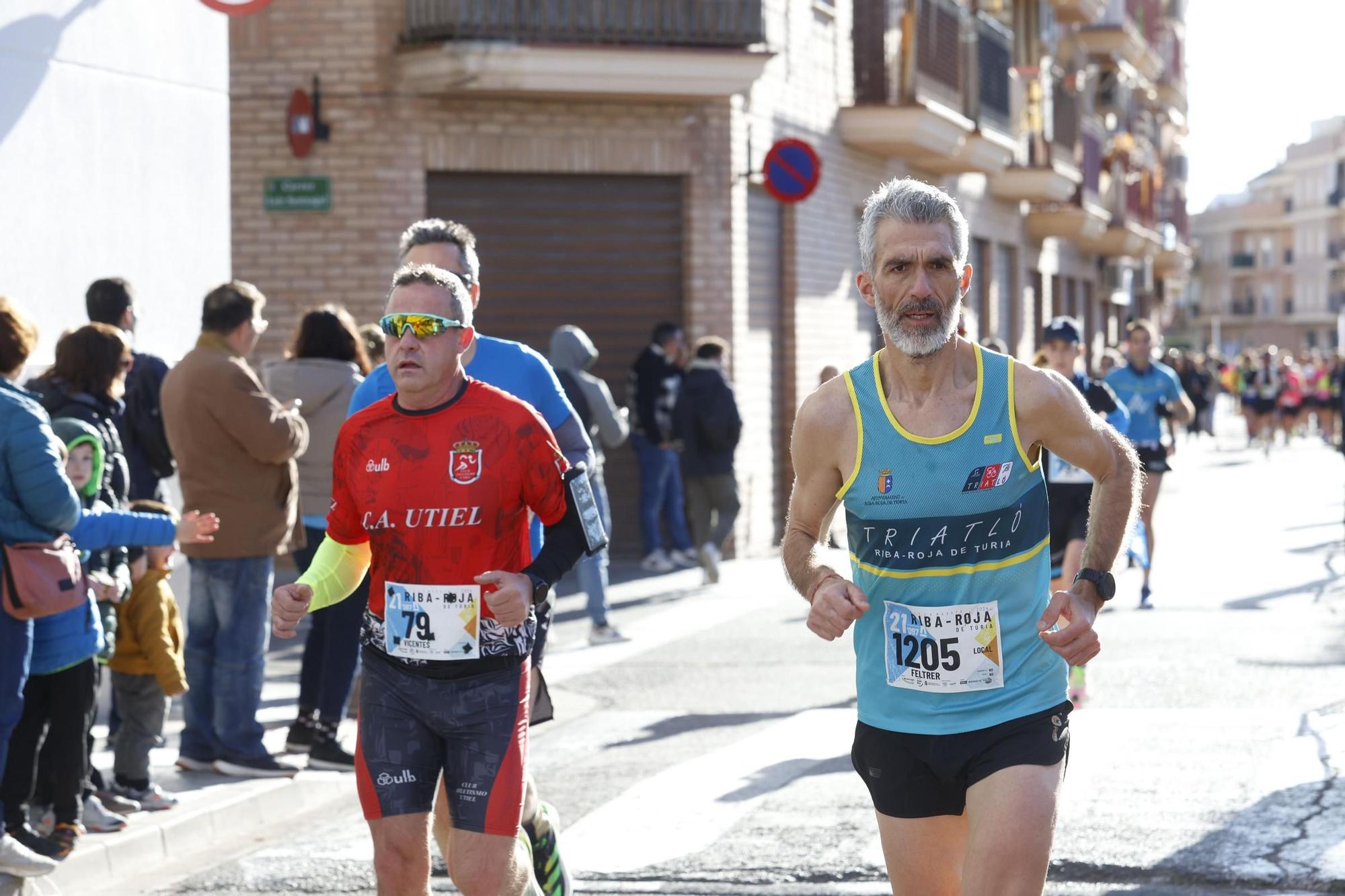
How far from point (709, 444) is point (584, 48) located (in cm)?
376

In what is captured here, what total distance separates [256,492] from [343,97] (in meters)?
9.50

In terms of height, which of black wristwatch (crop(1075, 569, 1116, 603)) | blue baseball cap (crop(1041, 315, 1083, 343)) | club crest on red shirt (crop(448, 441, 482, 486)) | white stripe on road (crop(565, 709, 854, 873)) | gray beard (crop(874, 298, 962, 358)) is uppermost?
blue baseball cap (crop(1041, 315, 1083, 343))

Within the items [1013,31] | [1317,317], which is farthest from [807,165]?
[1317,317]

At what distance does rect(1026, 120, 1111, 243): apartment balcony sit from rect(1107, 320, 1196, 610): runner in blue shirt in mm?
20155

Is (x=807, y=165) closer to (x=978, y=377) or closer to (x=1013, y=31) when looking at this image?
(x=978, y=377)

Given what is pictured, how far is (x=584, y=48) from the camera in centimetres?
1711

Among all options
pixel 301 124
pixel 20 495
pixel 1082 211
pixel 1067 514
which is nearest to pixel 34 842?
pixel 20 495

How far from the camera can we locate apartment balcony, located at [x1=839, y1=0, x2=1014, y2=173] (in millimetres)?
22250

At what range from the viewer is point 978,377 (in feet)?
14.5

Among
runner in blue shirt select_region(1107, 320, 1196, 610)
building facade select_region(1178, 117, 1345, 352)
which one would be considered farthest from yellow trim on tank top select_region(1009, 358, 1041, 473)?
building facade select_region(1178, 117, 1345, 352)

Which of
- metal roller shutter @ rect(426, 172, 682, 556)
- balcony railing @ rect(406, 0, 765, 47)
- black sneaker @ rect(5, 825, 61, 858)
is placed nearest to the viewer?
black sneaker @ rect(5, 825, 61, 858)

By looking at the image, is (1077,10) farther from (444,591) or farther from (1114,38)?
(444,591)

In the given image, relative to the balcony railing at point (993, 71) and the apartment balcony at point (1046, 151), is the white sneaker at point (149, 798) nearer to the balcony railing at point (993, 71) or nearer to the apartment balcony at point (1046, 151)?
the balcony railing at point (993, 71)

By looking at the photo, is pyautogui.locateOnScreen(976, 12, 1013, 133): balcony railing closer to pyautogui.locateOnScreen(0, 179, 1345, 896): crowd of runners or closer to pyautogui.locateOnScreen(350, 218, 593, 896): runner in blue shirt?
pyautogui.locateOnScreen(0, 179, 1345, 896): crowd of runners
